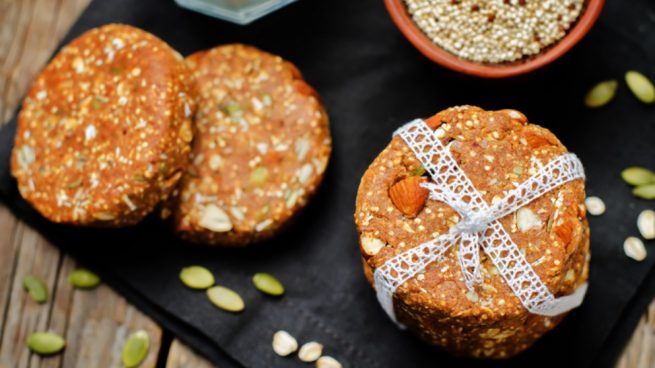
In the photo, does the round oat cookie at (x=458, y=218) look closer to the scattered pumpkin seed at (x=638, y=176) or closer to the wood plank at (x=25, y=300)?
the scattered pumpkin seed at (x=638, y=176)

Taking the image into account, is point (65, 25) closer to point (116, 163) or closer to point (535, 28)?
point (116, 163)

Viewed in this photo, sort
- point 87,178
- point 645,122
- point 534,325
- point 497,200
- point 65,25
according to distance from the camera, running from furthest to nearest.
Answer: point 65,25 → point 645,122 → point 87,178 → point 534,325 → point 497,200

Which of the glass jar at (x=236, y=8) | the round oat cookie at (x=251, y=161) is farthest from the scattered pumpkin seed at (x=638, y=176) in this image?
the glass jar at (x=236, y=8)

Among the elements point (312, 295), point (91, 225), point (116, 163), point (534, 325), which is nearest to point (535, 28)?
point (534, 325)

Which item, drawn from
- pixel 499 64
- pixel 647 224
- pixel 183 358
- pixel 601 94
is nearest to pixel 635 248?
pixel 647 224

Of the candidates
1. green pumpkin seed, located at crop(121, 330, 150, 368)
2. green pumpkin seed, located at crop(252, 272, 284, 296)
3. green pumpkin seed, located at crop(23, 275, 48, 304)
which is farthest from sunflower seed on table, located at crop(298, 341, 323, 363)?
green pumpkin seed, located at crop(23, 275, 48, 304)

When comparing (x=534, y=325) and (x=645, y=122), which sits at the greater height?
(x=645, y=122)
